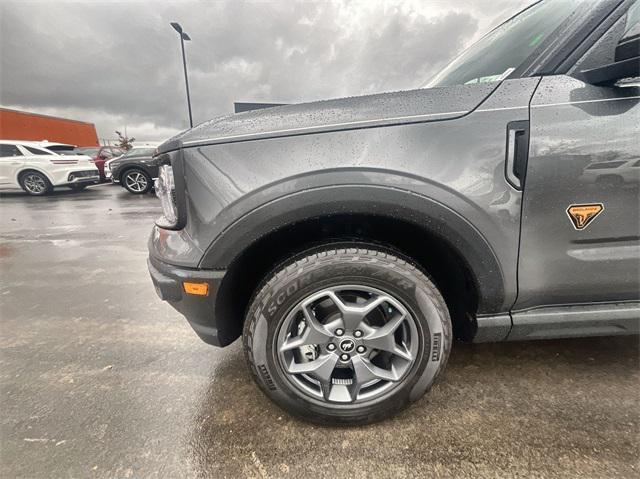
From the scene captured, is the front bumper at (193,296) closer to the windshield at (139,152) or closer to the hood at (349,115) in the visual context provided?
the hood at (349,115)

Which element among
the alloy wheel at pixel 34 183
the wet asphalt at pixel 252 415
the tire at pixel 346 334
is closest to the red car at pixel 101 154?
the alloy wheel at pixel 34 183

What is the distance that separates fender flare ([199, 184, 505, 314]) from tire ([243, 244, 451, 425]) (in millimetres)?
182

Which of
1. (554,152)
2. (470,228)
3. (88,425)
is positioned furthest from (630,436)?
(88,425)

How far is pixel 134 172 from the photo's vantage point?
980 centimetres

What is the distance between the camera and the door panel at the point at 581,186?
1215 mm

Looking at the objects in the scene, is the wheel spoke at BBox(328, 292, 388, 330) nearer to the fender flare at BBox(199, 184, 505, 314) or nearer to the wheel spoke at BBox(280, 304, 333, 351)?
the wheel spoke at BBox(280, 304, 333, 351)

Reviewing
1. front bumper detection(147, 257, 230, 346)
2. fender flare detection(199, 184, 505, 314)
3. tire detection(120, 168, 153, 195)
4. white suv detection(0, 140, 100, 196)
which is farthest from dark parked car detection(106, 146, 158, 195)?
fender flare detection(199, 184, 505, 314)

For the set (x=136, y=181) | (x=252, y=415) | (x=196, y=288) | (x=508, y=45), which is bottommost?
(x=252, y=415)

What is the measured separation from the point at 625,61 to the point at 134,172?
1120cm

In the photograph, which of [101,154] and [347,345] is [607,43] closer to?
[347,345]

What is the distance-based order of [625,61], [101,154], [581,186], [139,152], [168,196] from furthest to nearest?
1. [101,154]
2. [139,152]
3. [168,196]
4. [581,186]
5. [625,61]

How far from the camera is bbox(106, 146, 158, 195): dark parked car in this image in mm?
9625

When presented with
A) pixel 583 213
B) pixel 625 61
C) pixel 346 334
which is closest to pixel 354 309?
pixel 346 334

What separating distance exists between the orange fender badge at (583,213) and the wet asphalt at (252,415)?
940 mm
